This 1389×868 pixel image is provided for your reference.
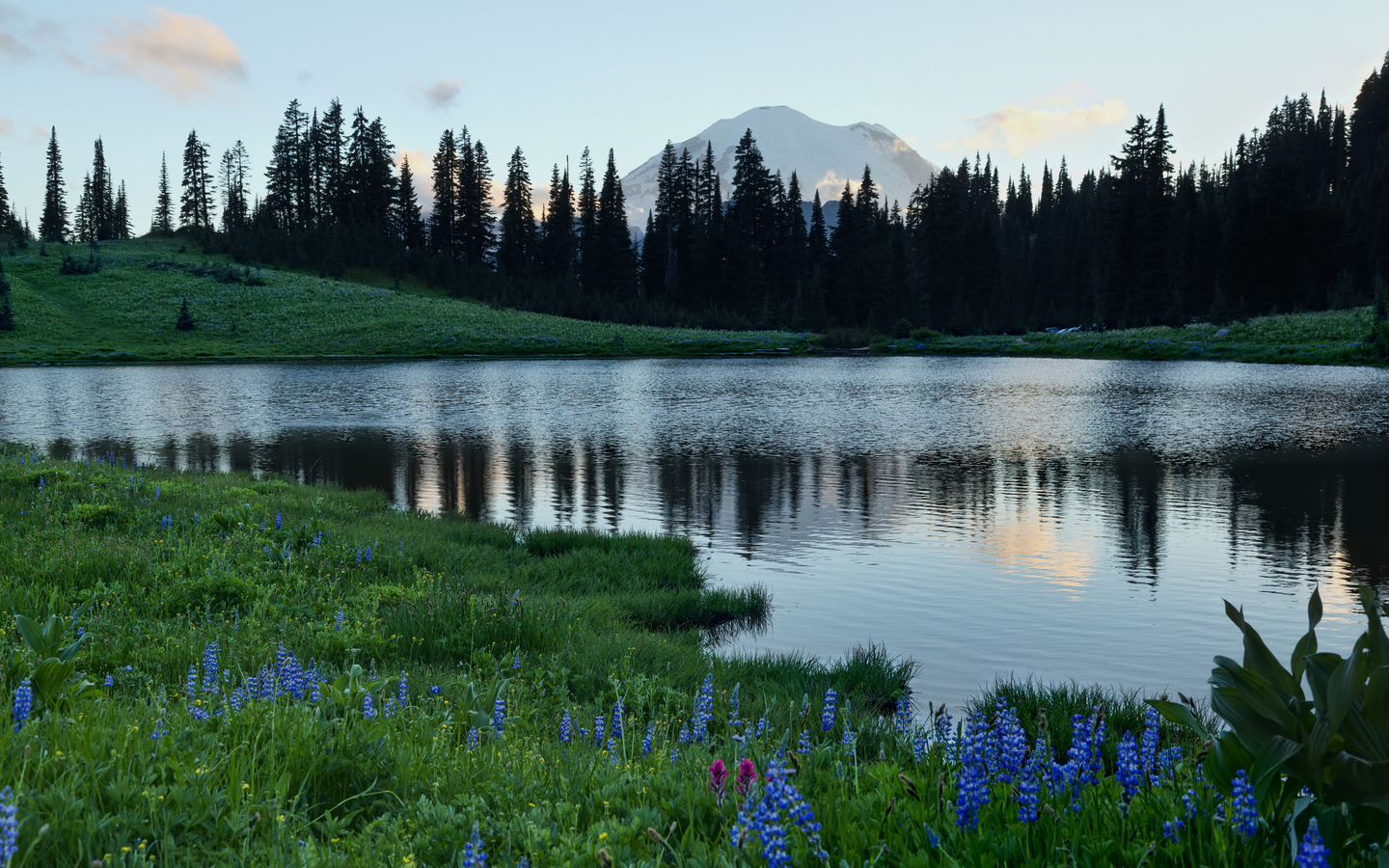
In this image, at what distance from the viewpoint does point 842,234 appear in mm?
97438

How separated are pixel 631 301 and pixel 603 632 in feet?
251

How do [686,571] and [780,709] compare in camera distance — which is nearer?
[780,709]

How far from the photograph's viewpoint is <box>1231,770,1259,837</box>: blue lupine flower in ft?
8.21

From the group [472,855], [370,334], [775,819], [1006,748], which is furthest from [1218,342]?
[472,855]

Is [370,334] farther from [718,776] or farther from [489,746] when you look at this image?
[718,776]

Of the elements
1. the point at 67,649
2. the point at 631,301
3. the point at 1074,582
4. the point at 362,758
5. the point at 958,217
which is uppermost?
the point at 958,217

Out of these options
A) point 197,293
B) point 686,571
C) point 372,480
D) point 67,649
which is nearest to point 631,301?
point 197,293

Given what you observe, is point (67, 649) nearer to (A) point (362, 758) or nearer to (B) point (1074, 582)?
(A) point (362, 758)

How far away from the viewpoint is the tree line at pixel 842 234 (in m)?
74.6

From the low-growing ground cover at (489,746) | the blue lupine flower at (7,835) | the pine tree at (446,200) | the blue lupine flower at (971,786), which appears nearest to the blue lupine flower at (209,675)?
the low-growing ground cover at (489,746)

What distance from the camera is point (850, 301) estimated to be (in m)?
94.9

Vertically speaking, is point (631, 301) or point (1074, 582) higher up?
point (631, 301)

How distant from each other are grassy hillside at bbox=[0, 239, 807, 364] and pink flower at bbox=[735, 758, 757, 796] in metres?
57.9

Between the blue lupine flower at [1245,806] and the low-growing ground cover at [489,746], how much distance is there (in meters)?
0.02
